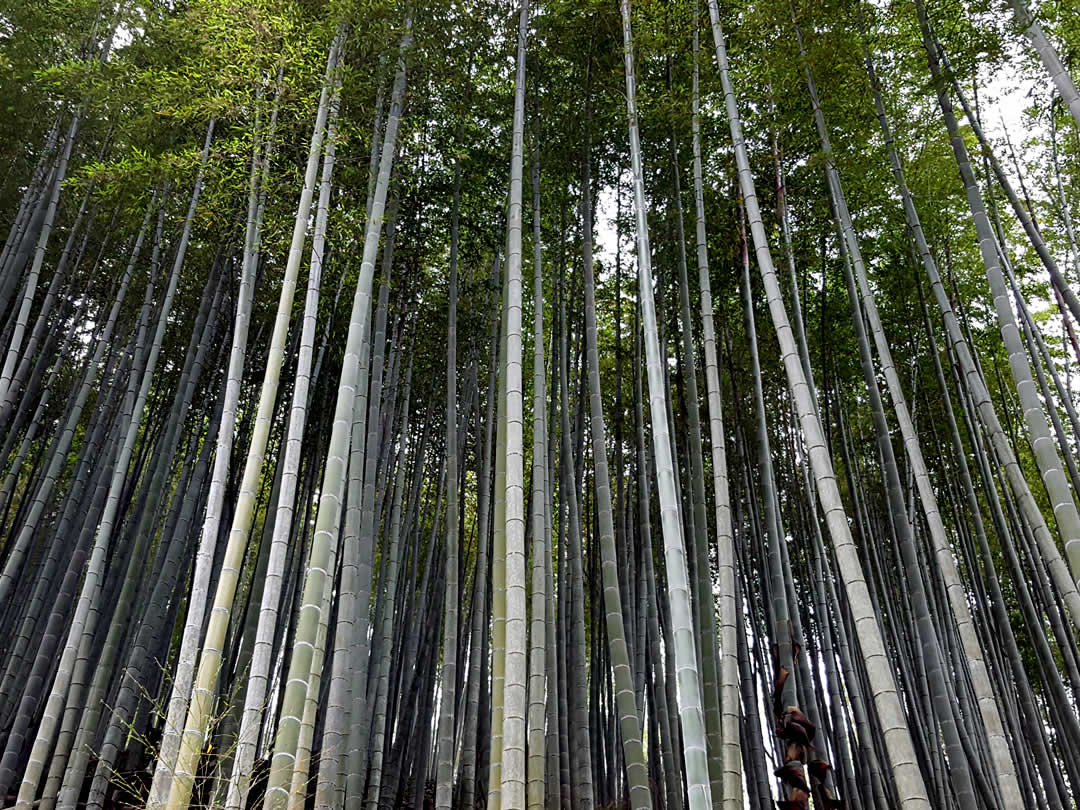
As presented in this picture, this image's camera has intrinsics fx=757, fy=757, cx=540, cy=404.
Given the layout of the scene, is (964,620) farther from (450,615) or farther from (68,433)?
(68,433)

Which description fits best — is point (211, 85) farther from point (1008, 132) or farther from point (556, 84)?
point (1008, 132)

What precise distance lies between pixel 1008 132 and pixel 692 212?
2406 mm

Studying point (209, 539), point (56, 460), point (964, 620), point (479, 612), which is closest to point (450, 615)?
point (479, 612)

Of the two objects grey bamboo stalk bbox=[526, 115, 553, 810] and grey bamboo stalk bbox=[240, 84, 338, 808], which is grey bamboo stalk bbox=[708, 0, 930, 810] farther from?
grey bamboo stalk bbox=[240, 84, 338, 808]

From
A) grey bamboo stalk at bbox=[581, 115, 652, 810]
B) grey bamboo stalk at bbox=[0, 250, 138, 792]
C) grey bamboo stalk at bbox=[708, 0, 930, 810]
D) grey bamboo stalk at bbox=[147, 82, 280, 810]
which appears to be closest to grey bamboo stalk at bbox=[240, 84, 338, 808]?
grey bamboo stalk at bbox=[147, 82, 280, 810]

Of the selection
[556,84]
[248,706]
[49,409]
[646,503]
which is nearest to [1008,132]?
[556,84]

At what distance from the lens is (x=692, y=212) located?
540 centimetres

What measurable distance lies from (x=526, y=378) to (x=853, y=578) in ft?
17.3

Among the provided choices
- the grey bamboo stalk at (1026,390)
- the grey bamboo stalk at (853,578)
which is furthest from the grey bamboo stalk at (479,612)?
the grey bamboo stalk at (1026,390)

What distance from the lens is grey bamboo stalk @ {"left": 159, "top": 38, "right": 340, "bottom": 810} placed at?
8.63 feet

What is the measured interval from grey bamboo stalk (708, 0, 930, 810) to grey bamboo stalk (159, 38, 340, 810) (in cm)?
197

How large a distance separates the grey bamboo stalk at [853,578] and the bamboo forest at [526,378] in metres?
0.01

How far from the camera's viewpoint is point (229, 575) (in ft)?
9.54

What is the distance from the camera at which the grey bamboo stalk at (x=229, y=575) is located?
263 centimetres
